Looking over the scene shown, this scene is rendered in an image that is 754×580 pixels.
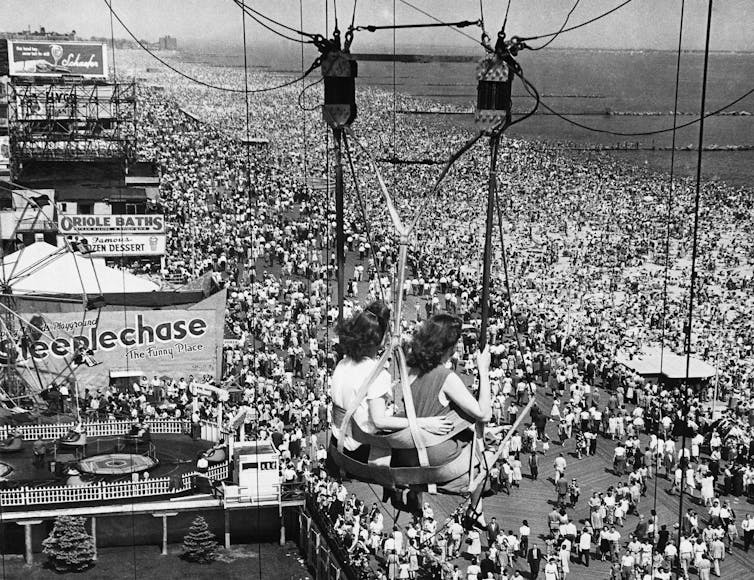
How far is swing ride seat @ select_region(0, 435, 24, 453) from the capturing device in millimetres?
29734

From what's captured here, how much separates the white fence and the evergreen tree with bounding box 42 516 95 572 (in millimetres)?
527

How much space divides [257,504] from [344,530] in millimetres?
2483

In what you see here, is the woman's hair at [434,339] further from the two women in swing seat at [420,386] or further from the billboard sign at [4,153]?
the billboard sign at [4,153]

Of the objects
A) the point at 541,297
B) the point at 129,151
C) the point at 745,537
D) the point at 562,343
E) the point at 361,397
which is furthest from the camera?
the point at 129,151

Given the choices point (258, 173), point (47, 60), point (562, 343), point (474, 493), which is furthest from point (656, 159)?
point (474, 493)

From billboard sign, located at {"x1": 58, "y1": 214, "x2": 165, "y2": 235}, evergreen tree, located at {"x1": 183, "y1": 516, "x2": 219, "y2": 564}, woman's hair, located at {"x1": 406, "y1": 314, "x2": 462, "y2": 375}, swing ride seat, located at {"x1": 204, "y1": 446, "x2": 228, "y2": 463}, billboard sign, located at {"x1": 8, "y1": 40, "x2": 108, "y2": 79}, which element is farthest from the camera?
billboard sign, located at {"x1": 8, "y1": 40, "x2": 108, "y2": 79}

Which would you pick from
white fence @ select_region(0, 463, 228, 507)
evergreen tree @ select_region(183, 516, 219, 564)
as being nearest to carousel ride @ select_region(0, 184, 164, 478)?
white fence @ select_region(0, 463, 228, 507)

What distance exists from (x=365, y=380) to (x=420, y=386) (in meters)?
0.56

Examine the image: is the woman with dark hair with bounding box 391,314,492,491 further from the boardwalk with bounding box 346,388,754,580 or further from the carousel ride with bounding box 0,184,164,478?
the carousel ride with bounding box 0,184,164,478

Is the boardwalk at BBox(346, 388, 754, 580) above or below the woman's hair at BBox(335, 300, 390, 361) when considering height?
below

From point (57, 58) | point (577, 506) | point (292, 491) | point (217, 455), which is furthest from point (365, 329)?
point (57, 58)

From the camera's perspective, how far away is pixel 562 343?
4519 cm

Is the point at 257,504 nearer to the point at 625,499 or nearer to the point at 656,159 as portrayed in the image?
the point at 625,499

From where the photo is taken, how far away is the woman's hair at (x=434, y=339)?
10836mm
